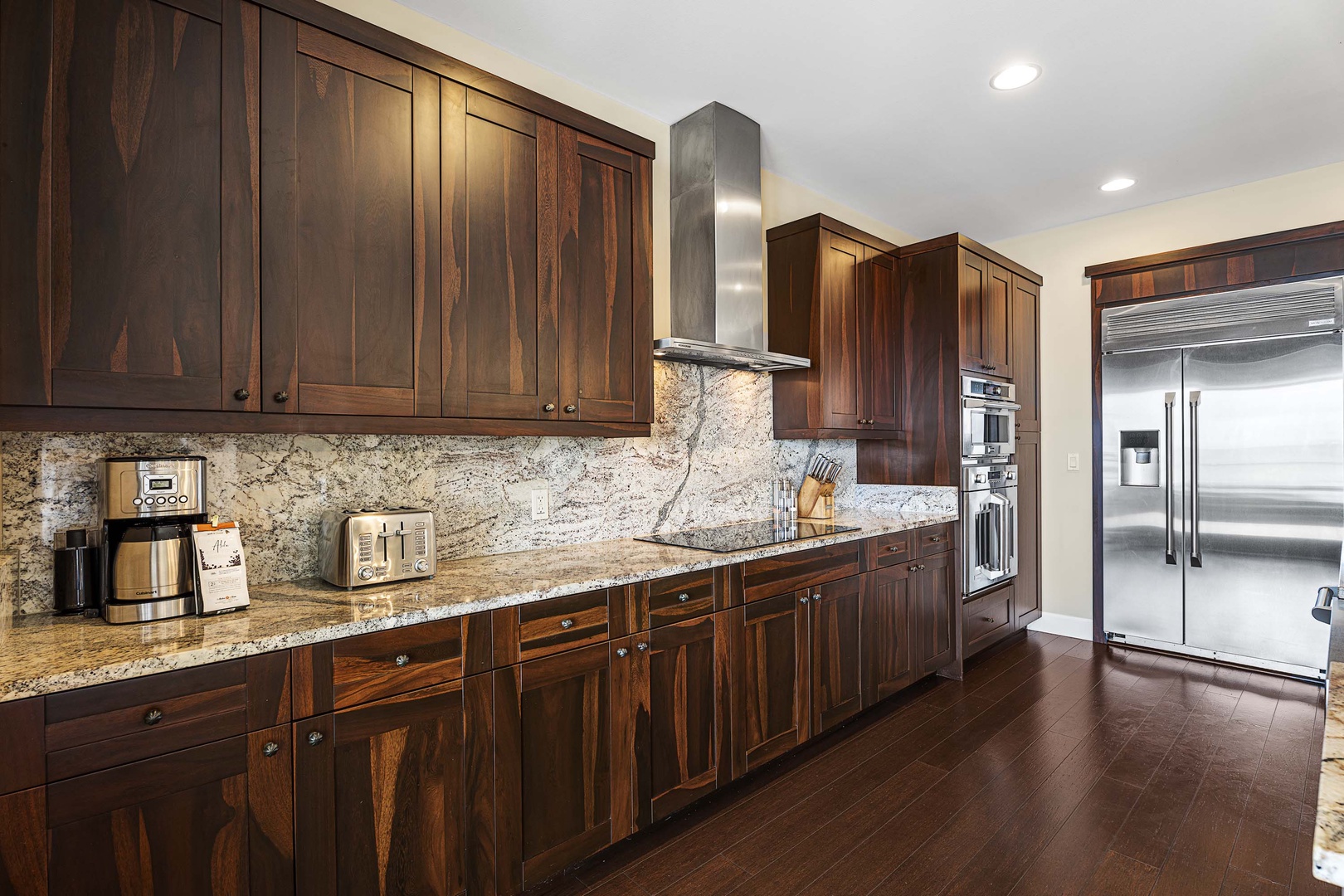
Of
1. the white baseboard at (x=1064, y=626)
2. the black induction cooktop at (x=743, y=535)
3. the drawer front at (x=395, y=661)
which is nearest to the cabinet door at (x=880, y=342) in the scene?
the black induction cooktop at (x=743, y=535)

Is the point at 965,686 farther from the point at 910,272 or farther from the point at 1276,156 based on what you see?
the point at 1276,156

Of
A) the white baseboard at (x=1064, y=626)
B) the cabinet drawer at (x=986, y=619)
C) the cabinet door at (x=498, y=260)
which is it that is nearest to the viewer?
the cabinet door at (x=498, y=260)

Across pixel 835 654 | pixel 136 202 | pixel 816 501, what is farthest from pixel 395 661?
pixel 816 501

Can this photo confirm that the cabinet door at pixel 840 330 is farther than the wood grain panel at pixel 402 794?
Yes

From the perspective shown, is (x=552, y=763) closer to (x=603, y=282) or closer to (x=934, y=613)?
(x=603, y=282)

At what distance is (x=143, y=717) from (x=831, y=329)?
309 cm

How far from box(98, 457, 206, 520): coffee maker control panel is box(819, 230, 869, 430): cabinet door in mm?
2675

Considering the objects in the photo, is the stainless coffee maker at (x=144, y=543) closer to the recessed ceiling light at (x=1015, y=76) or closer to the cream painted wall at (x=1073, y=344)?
the recessed ceiling light at (x=1015, y=76)

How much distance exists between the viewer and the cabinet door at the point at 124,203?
4.47ft

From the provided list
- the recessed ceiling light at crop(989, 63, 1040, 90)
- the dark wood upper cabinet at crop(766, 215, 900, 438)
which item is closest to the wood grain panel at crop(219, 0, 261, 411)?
the dark wood upper cabinet at crop(766, 215, 900, 438)

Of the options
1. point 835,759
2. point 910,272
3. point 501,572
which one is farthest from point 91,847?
point 910,272

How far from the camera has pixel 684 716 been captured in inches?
90.0

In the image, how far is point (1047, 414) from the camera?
15.4 feet

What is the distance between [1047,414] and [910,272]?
1.67 meters
